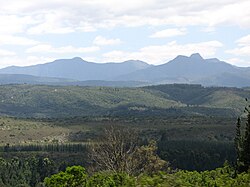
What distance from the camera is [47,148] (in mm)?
155500

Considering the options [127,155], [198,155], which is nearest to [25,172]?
[198,155]

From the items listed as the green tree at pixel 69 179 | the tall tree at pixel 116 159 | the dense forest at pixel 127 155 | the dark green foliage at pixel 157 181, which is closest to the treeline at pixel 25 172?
the dense forest at pixel 127 155

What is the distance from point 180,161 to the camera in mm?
114250

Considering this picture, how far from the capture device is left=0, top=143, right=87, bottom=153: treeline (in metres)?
152

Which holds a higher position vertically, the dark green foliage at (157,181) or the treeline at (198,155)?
the dark green foliage at (157,181)

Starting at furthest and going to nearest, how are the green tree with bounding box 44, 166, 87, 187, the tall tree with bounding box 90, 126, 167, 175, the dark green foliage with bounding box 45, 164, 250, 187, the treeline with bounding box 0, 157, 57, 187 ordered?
the treeline with bounding box 0, 157, 57, 187
the tall tree with bounding box 90, 126, 167, 175
the green tree with bounding box 44, 166, 87, 187
the dark green foliage with bounding box 45, 164, 250, 187

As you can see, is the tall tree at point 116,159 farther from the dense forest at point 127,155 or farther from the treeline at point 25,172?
the treeline at point 25,172

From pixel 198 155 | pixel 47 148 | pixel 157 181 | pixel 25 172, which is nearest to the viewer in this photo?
pixel 157 181

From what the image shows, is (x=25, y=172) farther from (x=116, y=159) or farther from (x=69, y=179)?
(x=69, y=179)

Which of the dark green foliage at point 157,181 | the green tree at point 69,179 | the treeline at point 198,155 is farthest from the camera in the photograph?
the treeline at point 198,155

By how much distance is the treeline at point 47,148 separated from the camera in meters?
152

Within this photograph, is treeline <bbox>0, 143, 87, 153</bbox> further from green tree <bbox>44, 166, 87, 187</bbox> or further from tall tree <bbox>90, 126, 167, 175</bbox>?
green tree <bbox>44, 166, 87, 187</bbox>

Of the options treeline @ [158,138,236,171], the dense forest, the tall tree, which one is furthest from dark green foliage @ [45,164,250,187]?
treeline @ [158,138,236,171]

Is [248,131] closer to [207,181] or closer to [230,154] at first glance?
[207,181]
